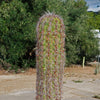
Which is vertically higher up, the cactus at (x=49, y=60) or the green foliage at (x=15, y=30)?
the green foliage at (x=15, y=30)

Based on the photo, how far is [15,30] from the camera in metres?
13.1

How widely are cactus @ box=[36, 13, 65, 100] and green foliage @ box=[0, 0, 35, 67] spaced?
29.7 feet

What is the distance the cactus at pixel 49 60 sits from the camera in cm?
370

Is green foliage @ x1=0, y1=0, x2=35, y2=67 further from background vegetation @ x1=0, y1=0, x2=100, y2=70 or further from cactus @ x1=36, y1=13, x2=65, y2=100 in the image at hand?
cactus @ x1=36, y1=13, x2=65, y2=100

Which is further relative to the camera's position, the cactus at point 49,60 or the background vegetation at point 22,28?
the background vegetation at point 22,28

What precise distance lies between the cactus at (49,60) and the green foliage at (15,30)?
29.7ft

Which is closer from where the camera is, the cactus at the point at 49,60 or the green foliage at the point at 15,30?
the cactus at the point at 49,60

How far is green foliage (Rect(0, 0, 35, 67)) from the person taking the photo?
13.0 metres

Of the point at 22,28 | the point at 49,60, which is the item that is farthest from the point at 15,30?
the point at 49,60

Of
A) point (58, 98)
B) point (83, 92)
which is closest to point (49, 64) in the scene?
point (58, 98)

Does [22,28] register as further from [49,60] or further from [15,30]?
[49,60]

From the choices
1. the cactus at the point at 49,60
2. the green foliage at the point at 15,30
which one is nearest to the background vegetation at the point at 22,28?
the green foliage at the point at 15,30

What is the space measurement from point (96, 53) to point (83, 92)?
10.3 meters

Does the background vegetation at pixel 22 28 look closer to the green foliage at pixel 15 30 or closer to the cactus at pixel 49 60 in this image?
the green foliage at pixel 15 30
